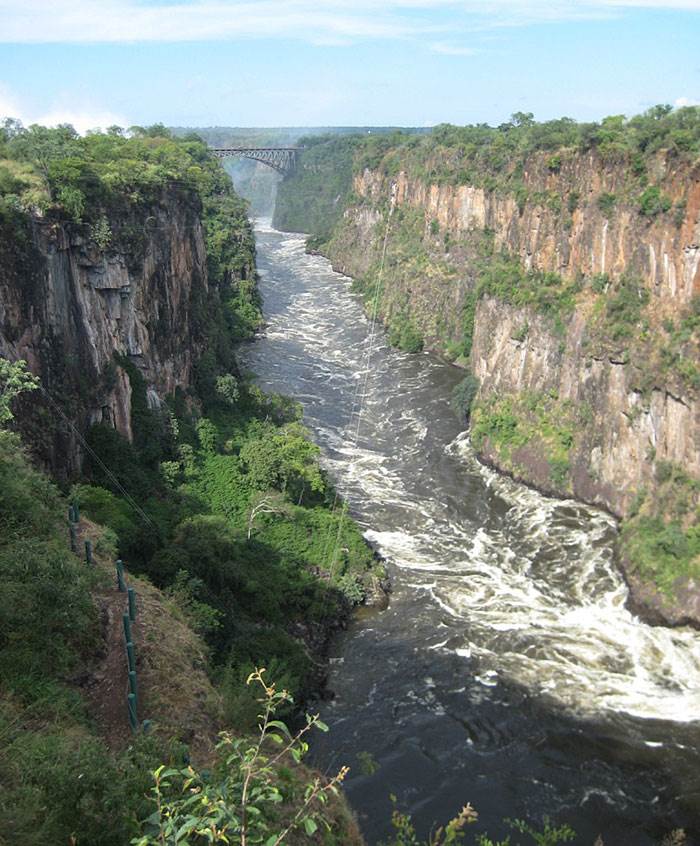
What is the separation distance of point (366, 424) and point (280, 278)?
48.2 m

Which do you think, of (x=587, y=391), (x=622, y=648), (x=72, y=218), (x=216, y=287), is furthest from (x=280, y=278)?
(x=622, y=648)

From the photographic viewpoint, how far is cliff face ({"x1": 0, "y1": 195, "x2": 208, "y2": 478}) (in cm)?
2300

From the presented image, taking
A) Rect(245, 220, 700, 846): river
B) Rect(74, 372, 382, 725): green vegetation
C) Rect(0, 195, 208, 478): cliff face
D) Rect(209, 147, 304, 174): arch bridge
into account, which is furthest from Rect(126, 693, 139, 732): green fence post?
Rect(209, 147, 304, 174): arch bridge

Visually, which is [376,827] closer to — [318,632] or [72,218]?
[318,632]

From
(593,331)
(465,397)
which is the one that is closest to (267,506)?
(593,331)

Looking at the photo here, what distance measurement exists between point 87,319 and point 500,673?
675 inches

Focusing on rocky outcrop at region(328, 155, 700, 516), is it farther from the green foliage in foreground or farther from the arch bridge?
the arch bridge

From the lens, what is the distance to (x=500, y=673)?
23844mm

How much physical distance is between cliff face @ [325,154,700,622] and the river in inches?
68.8

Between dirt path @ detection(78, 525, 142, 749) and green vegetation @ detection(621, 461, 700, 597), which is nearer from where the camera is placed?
dirt path @ detection(78, 525, 142, 749)

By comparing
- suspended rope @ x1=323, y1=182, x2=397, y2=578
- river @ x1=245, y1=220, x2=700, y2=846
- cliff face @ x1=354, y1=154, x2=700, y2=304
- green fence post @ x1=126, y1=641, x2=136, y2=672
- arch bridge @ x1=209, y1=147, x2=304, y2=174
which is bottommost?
river @ x1=245, y1=220, x2=700, y2=846

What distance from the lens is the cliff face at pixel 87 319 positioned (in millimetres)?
23000

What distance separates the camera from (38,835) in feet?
22.9

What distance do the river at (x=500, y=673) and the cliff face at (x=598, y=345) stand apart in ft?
5.73
